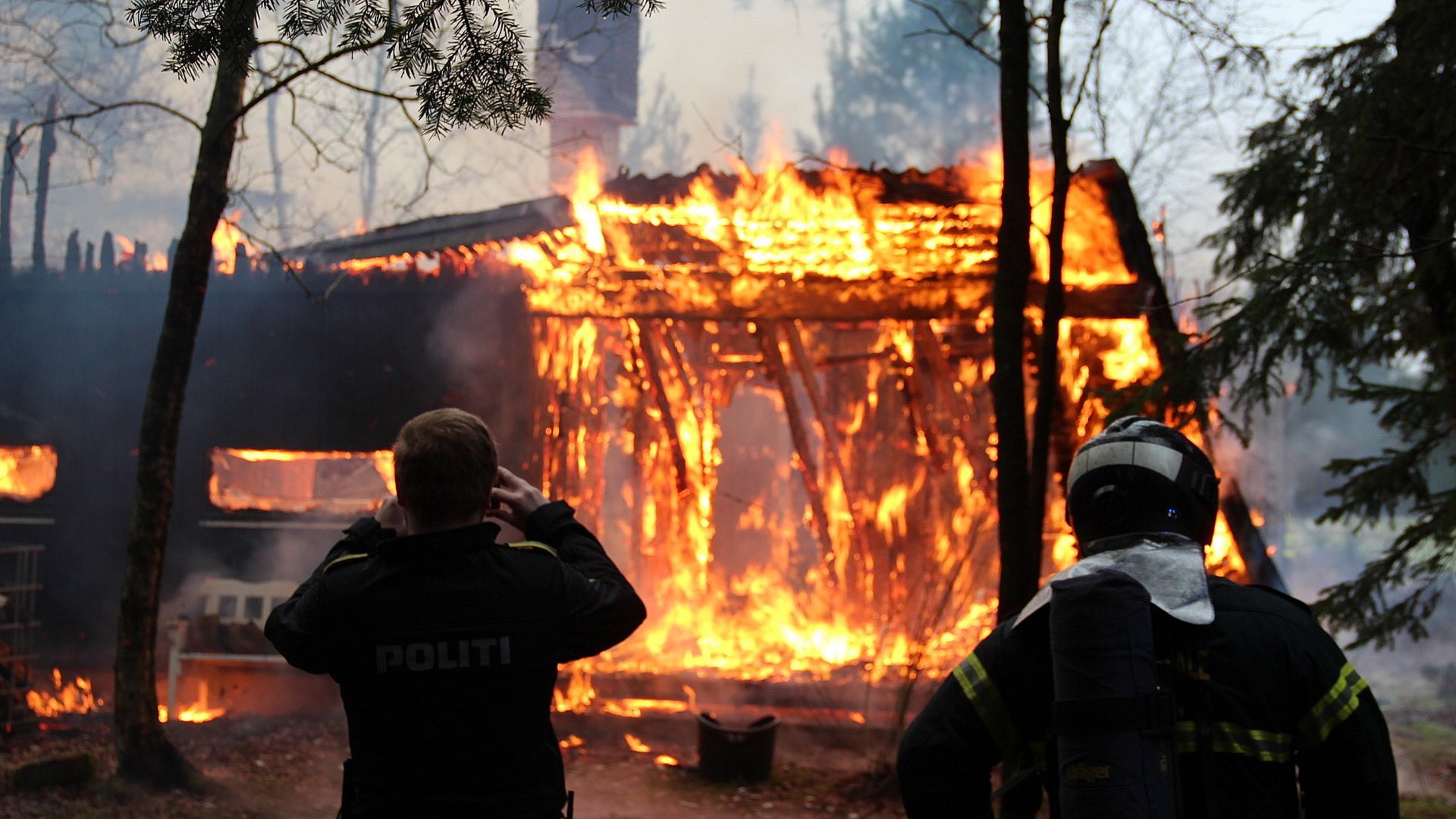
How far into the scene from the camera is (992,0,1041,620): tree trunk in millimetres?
5520

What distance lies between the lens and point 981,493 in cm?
1173

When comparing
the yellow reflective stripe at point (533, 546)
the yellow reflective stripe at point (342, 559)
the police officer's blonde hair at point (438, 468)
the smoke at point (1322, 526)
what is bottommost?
the smoke at point (1322, 526)

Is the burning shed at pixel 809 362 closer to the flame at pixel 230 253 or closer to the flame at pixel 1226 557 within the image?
the flame at pixel 1226 557

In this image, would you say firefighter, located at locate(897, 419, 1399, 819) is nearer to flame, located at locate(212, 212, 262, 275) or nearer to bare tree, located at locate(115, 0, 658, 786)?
bare tree, located at locate(115, 0, 658, 786)

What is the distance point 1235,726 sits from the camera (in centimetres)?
198

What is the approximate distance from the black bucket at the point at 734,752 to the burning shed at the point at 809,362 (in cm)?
117

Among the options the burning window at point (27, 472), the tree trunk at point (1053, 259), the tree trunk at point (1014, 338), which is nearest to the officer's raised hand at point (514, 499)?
the tree trunk at point (1014, 338)

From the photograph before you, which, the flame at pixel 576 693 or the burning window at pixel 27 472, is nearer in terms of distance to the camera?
the flame at pixel 576 693

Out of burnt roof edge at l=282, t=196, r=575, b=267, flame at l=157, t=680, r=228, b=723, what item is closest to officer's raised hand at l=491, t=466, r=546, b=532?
burnt roof edge at l=282, t=196, r=575, b=267

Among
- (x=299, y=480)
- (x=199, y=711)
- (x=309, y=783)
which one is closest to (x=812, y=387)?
(x=309, y=783)

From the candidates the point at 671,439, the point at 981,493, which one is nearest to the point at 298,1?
the point at 671,439

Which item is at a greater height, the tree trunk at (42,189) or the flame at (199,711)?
the tree trunk at (42,189)

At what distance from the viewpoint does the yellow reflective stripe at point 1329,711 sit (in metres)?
1.98

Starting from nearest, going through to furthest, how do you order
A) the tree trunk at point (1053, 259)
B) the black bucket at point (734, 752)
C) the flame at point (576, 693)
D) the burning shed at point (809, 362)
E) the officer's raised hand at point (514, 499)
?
the officer's raised hand at point (514, 499), the tree trunk at point (1053, 259), the black bucket at point (734, 752), the burning shed at point (809, 362), the flame at point (576, 693)
